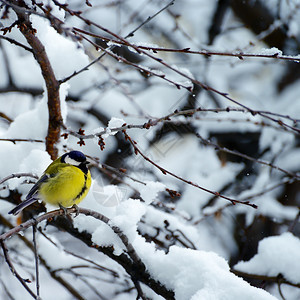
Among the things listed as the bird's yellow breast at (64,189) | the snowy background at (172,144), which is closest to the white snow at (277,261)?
the snowy background at (172,144)

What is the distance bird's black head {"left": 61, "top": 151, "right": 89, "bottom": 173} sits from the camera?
2453 millimetres

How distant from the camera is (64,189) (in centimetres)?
232

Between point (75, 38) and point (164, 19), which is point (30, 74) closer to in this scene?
point (164, 19)

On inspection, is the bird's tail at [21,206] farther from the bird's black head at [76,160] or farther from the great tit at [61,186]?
the bird's black head at [76,160]

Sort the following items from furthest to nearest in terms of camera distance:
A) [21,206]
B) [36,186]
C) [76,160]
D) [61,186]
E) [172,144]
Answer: [172,144]
[76,160]
[61,186]
[36,186]
[21,206]

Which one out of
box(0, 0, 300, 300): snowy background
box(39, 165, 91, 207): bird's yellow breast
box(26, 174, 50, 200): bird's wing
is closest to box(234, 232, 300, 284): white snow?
box(0, 0, 300, 300): snowy background

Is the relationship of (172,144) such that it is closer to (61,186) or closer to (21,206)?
(61,186)

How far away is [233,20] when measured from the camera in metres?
5.62

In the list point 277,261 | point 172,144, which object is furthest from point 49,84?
point 172,144

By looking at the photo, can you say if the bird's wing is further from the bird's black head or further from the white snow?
the white snow

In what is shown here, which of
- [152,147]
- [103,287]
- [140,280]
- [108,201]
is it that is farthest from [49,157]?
[103,287]

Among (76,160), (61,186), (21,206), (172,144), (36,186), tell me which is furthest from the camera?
(172,144)

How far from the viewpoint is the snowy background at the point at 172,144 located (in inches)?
77.1

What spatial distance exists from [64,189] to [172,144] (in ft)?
8.19
